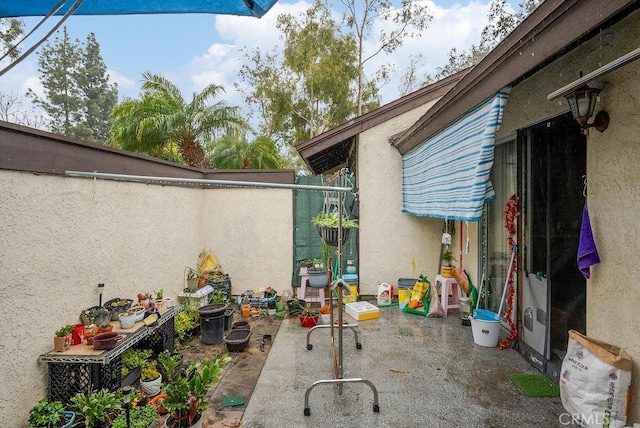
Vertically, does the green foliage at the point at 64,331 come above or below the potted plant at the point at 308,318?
above

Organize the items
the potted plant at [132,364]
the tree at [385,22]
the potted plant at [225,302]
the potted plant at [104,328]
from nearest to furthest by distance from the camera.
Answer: the potted plant at [104,328]
the potted plant at [132,364]
the potted plant at [225,302]
the tree at [385,22]

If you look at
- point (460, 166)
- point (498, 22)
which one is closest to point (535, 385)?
point (460, 166)

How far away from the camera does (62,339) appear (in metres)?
2.64

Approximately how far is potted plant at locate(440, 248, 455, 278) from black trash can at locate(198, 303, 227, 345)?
3281 mm

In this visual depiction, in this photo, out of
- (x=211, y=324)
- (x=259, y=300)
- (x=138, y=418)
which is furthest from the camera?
(x=259, y=300)

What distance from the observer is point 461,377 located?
3.29m

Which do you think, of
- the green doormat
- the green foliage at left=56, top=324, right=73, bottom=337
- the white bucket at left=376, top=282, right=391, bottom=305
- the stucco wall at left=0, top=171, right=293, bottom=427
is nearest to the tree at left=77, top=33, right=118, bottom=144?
the stucco wall at left=0, top=171, right=293, bottom=427

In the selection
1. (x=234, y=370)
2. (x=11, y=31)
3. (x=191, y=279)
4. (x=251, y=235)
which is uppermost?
(x=11, y=31)

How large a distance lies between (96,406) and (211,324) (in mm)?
1896

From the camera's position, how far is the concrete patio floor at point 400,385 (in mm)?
2662

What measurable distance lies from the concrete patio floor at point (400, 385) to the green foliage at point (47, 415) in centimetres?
125

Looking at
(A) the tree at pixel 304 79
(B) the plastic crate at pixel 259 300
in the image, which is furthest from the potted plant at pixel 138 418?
(A) the tree at pixel 304 79

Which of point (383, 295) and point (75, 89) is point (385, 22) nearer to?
point (383, 295)

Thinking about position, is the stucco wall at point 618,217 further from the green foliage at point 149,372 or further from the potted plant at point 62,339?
the potted plant at point 62,339
